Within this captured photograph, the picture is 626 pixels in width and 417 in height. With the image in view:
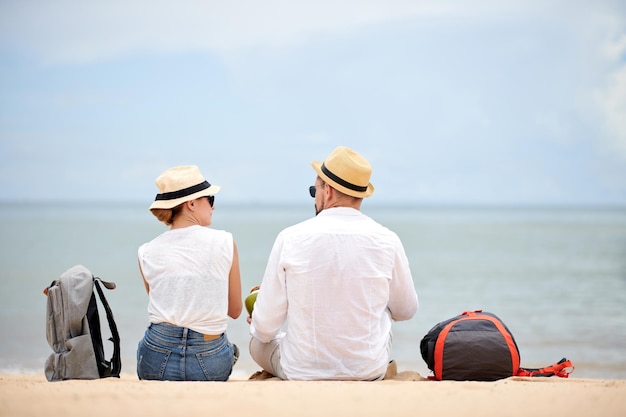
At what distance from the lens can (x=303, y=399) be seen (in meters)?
3.17

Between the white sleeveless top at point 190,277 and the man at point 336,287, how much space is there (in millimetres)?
228

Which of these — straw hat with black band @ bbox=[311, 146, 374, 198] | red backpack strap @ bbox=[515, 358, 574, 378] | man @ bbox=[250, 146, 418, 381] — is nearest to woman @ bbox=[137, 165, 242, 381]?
man @ bbox=[250, 146, 418, 381]

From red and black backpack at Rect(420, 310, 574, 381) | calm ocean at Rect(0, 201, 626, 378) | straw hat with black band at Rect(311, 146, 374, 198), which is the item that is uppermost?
straw hat with black band at Rect(311, 146, 374, 198)

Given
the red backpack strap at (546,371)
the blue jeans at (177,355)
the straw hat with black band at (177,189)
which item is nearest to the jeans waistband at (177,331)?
the blue jeans at (177,355)

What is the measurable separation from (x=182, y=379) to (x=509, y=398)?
5.13ft

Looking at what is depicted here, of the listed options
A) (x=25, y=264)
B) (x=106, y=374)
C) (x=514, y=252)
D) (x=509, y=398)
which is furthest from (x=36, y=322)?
(x=514, y=252)

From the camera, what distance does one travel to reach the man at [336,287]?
364 cm

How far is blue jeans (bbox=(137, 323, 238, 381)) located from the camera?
3719 mm

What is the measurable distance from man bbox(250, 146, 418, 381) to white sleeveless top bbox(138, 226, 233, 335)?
0.75ft

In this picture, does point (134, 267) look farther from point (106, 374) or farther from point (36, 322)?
point (106, 374)

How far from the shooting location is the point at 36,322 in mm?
10234

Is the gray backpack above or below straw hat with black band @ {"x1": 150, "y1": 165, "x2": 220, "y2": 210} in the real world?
below

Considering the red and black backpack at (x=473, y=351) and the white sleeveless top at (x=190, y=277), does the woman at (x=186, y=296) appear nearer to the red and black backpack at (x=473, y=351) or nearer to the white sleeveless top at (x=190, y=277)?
the white sleeveless top at (x=190, y=277)

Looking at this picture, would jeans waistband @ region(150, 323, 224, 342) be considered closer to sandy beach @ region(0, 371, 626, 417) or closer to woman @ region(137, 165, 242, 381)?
woman @ region(137, 165, 242, 381)
